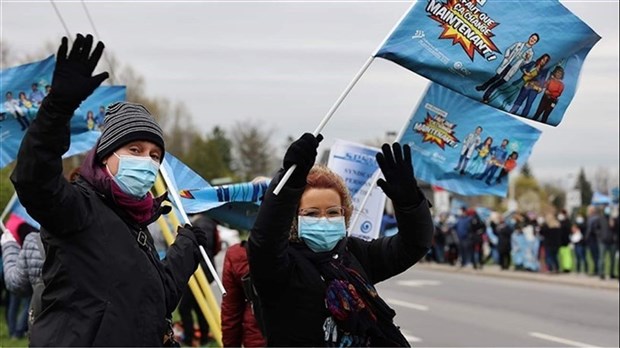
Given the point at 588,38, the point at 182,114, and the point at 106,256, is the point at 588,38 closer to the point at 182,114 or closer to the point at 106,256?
the point at 106,256

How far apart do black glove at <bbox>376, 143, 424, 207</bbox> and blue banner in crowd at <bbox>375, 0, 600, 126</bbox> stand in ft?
3.26

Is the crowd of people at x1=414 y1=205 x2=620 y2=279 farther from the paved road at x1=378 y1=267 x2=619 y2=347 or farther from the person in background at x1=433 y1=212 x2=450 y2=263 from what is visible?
the paved road at x1=378 y1=267 x2=619 y2=347

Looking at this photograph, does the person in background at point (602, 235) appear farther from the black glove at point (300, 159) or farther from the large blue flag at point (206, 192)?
the black glove at point (300, 159)

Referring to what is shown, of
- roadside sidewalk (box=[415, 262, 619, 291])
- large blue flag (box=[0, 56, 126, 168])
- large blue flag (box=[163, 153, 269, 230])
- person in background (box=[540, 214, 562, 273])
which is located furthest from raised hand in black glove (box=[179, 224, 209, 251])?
person in background (box=[540, 214, 562, 273])

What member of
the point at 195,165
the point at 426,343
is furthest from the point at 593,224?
the point at 195,165

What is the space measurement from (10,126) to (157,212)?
15.9 feet

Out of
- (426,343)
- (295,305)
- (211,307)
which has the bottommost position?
(426,343)

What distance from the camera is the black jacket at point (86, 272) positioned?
110 inches

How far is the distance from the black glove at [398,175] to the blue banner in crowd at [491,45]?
3.26ft

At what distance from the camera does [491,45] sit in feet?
14.6

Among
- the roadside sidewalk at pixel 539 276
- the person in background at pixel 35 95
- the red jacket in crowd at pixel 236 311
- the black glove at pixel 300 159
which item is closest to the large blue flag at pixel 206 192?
the red jacket in crowd at pixel 236 311

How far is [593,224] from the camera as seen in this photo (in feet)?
65.1

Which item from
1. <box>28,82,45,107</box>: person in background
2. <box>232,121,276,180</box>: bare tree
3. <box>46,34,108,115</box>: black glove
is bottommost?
<box>232,121,276,180</box>: bare tree

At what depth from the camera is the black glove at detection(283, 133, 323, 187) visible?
10.4ft
